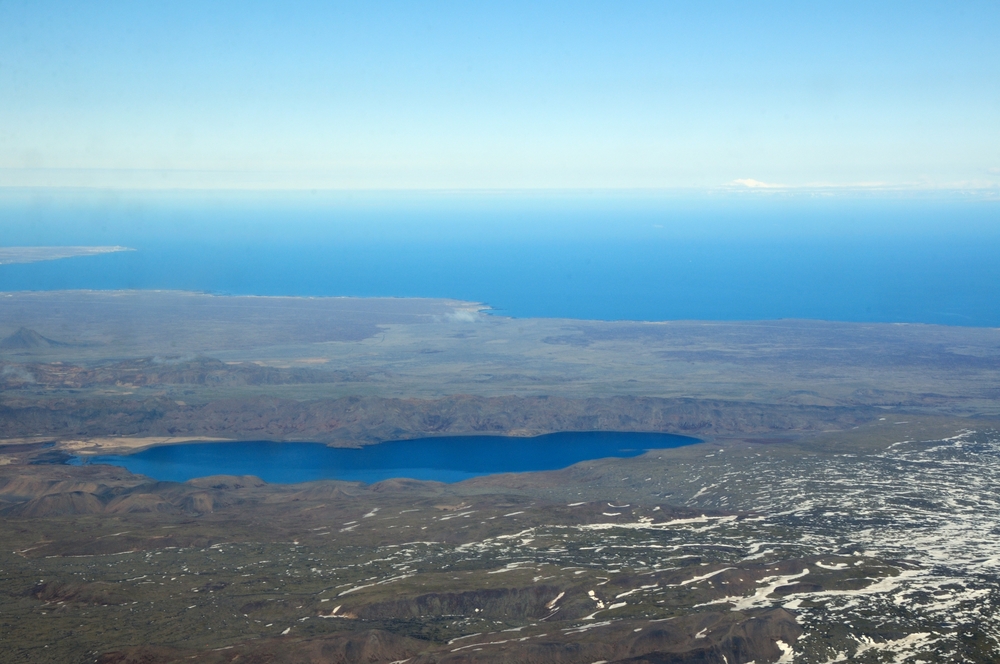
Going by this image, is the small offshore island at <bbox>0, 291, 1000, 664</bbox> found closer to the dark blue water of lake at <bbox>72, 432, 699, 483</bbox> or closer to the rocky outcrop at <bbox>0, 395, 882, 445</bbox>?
the rocky outcrop at <bbox>0, 395, 882, 445</bbox>

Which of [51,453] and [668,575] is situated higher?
[668,575]

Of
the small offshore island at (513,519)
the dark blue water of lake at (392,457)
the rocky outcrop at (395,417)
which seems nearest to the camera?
the small offshore island at (513,519)

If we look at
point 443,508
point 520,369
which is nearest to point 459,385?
point 520,369

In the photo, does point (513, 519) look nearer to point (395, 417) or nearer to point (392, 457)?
point (392, 457)

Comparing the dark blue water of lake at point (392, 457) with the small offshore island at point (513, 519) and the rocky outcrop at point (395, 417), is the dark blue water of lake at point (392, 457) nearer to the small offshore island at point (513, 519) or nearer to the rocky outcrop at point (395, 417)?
the small offshore island at point (513, 519)

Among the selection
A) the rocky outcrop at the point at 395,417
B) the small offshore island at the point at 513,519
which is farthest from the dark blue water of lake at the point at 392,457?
the rocky outcrop at the point at 395,417

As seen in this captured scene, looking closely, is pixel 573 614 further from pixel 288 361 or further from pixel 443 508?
pixel 288 361
